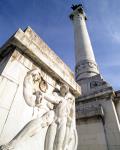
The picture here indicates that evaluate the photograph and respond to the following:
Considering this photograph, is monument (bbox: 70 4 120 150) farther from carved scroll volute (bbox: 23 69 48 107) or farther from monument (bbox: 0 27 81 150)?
carved scroll volute (bbox: 23 69 48 107)

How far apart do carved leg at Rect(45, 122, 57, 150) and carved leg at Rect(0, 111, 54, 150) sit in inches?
5.1

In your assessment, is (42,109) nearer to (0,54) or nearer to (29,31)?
(0,54)

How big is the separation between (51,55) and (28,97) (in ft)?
6.17

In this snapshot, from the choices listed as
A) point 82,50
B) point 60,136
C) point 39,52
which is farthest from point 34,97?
point 82,50

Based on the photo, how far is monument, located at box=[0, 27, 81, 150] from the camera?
9.15 ft

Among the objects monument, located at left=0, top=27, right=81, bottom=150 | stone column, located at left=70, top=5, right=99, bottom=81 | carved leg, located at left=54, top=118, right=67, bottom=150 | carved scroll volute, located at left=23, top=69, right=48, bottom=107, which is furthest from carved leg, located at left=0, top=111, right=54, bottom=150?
stone column, located at left=70, top=5, right=99, bottom=81

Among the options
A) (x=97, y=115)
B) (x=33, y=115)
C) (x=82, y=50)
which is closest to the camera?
(x=33, y=115)

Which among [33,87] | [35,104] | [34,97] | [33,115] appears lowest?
[33,115]

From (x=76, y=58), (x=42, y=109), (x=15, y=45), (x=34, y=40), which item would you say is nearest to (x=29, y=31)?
(x=34, y=40)

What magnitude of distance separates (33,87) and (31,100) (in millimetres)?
374

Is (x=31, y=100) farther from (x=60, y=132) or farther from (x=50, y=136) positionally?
(x=60, y=132)

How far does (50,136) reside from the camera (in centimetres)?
337

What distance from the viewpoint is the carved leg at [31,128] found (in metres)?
2.48

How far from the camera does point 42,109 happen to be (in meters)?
3.58
